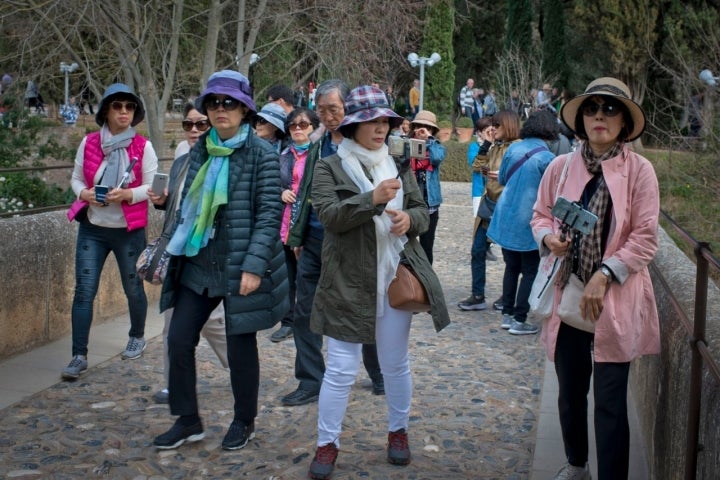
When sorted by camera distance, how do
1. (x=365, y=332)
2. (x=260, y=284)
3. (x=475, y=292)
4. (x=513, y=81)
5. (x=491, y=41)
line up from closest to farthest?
1. (x=365, y=332)
2. (x=260, y=284)
3. (x=475, y=292)
4. (x=513, y=81)
5. (x=491, y=41)

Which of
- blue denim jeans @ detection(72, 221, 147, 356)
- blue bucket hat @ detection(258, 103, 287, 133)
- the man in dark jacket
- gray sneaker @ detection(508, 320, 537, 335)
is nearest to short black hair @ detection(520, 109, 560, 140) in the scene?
gray sneaker @ detection(508, 320, 537, 335)

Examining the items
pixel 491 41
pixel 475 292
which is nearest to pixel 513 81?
pixel 491 41

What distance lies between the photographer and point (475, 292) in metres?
9.05

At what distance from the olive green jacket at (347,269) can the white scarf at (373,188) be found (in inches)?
1.1

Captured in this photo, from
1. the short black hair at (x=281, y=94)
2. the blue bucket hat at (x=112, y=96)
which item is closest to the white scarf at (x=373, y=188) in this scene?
the blue bucket hat at (x=112, y=96)

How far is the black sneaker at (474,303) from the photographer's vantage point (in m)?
9.02

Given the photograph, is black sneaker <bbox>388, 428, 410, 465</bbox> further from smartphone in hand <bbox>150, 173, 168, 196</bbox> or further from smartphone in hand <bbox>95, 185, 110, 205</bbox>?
smartphone in hand <bbox>95, 185, 110, 205</bbox>

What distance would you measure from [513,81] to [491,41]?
11264 mm

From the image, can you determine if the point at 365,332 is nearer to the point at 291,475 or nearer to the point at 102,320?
the point at 291,475

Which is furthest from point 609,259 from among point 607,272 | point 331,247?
point 331,247

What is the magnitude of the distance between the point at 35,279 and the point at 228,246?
288cm

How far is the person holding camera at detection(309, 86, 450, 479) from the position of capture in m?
4.37

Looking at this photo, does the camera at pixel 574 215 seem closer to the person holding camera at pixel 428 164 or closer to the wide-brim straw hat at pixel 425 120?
the person holding camera at pixel 428 164

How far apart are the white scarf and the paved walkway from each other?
3.26ft
